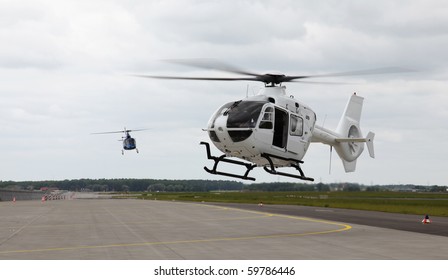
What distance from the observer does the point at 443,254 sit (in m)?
21.9

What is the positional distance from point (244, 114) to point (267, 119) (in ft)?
3.61

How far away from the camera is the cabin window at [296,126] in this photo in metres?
28.2

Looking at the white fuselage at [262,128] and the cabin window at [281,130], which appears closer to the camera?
the white fuselage at [262,128]

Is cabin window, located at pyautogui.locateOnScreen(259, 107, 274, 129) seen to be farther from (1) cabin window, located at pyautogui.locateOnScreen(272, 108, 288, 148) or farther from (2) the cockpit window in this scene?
(1) cabin window, located at pyautogui.locateOnScreen(272, 108, 288, 148)

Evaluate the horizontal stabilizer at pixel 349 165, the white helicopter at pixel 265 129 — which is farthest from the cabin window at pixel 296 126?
the horizontal stabilizer at pixel 349 165

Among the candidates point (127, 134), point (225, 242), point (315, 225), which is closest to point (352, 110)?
point (315, 225)

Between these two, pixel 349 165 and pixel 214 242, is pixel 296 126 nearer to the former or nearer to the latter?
pixel 214 242

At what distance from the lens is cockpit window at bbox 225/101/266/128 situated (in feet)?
84.3

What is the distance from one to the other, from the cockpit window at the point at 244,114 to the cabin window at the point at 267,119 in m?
0.32

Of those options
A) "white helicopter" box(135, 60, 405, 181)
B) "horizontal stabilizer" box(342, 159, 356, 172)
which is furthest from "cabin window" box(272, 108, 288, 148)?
"horizontal stabilizer" box(342, 159, 356, 172)

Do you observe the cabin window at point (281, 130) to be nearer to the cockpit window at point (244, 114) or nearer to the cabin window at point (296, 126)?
the cabin window at point (296, 126)

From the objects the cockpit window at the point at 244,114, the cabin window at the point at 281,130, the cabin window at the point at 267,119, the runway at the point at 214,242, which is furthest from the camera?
the cabin window at the point at 281,130
